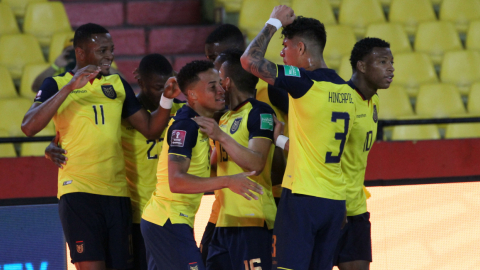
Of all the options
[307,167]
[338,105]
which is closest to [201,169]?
[307,167]

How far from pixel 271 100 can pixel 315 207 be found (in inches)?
38.2

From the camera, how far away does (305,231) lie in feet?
11.4

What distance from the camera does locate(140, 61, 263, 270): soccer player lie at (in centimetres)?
338

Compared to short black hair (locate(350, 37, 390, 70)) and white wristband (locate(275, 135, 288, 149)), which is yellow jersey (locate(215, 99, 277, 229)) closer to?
white wristband (locate(275, 135, 288, 149))

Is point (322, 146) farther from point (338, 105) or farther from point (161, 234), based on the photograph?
point (161, 234)

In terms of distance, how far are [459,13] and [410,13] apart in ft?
2.66

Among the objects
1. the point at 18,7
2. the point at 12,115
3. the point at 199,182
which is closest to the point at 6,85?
the point at 12,115

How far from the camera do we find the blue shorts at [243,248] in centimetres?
367

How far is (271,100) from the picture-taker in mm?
4164

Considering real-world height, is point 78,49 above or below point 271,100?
above

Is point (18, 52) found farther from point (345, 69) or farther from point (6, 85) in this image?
point (345, 69)

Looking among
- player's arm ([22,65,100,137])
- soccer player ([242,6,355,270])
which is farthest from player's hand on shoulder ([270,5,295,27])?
player's arm ([22,65,100,137])

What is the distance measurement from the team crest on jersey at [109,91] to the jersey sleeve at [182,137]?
92 cm

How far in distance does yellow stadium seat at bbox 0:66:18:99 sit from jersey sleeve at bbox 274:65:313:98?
4.94 meters
